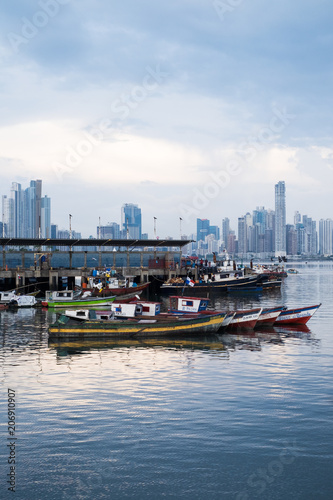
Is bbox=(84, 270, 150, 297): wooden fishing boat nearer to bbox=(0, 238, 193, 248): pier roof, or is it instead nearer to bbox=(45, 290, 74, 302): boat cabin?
bbox=(45, 290, 74, 302): boat cabin

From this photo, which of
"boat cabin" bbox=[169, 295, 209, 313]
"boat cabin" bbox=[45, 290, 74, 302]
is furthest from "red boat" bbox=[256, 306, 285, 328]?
"boat cabin" bbox=[45, 290, 74, 302]

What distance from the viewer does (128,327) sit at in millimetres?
46719

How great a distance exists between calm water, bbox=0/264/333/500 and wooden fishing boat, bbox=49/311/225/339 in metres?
4.94

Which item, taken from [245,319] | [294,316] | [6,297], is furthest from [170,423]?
[6,297]

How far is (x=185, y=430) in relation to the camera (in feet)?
74.9

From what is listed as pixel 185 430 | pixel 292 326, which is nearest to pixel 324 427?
pixel 185 430

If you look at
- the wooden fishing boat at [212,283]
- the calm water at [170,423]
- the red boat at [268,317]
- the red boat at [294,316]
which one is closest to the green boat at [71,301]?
the red boat at [268,317]

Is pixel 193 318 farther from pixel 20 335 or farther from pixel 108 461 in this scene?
pixel 108 461

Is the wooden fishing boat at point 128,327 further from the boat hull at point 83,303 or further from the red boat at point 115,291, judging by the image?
the red boat at point 115,291

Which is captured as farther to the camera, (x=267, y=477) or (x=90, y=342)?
(x=90, y=342)

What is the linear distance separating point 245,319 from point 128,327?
42.7ft

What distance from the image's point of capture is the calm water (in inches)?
722

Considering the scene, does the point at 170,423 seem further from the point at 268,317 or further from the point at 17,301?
the point at 17,301

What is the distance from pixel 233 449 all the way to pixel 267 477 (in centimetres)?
227
